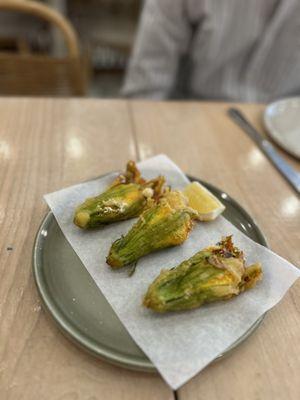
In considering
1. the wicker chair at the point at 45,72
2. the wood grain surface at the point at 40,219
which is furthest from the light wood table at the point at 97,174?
the wicker chair at the point at 45,72

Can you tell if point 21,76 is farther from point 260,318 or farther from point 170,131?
point 260,318

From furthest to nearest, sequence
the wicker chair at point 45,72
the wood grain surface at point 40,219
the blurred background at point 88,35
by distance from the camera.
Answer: the blurred background at point 88,35 → the wicker chair at point 45,72 → the wood grain surface at point 40,219

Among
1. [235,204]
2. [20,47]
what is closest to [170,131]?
[235,204]

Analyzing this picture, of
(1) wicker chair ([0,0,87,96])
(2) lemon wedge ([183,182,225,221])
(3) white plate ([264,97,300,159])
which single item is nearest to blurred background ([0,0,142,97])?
(1) wicker chair ([0,0,87,96])

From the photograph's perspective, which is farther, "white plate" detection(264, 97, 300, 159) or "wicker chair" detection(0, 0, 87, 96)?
"wicker chair" detection(0, 0, 87, 96)

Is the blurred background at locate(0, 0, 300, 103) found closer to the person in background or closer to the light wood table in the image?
the person in background

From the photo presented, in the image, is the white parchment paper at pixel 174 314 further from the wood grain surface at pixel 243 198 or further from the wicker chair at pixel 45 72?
the wicker chair at pixel 45 72

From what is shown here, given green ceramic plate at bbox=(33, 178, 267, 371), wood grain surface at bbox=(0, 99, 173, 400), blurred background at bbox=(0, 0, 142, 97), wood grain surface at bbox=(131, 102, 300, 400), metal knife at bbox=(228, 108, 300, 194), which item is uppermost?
metal knife at bbox=(228, 108, 300, 194)
